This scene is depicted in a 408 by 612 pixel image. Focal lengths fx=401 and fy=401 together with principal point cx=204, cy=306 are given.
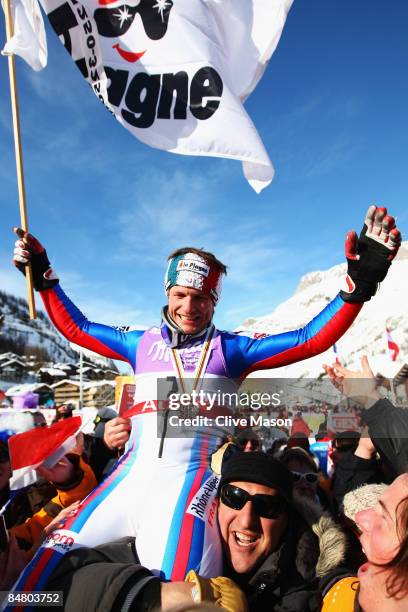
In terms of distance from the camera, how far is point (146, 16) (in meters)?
4.18

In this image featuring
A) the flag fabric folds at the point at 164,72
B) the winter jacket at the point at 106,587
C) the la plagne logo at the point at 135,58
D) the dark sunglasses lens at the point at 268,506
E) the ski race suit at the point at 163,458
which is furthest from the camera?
the la plagne logo at the point at 135,58

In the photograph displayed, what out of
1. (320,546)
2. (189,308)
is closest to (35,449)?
(189,308)

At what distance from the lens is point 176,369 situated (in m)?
2.91

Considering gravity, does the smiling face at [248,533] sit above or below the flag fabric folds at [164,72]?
below

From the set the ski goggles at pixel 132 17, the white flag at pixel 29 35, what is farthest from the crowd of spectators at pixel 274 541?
the ski goggles at pixel 132 17

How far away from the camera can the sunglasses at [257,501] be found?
234 cm

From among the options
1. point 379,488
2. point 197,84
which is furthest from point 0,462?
point 197,84

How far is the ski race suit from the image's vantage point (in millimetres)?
2053

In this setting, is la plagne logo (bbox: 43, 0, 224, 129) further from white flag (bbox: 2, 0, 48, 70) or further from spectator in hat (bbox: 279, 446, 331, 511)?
spectator in hat (bbox: 279, 446, 331, 511)

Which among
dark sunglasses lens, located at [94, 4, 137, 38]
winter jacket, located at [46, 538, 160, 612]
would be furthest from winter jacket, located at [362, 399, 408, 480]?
dark sunglasses lens, located at [94, 4, 137, 38]

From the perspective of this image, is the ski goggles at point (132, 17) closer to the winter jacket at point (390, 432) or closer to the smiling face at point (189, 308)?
the smiling face at point (189, 308)

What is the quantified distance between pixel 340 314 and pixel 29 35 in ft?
12.8

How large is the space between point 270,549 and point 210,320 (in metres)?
1.60

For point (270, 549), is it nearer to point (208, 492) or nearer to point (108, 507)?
point (208, 492)
